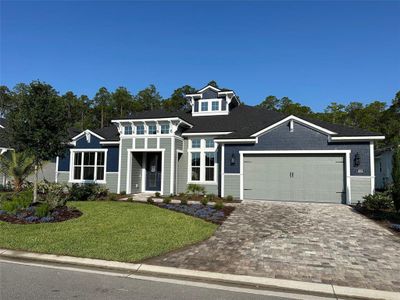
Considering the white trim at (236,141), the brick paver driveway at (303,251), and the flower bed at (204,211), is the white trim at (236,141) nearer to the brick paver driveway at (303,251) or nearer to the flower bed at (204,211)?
the flower bed at (204,211)

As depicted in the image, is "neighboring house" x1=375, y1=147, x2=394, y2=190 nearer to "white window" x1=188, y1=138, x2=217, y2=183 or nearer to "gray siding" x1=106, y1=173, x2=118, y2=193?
"white window" x1=188, y1=138, x2=217, y2=183

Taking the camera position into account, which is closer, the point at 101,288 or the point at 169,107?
the point at 101,288

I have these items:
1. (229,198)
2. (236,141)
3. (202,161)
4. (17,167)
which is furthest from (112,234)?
(17,167)

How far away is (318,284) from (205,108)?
1732cm

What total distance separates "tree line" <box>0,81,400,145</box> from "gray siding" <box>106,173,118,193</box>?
26.5 metres

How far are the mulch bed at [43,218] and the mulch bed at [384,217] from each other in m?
10.7

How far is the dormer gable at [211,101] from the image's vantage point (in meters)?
20.8

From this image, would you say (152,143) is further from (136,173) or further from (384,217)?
(384,217)

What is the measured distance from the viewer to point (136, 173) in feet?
59.2

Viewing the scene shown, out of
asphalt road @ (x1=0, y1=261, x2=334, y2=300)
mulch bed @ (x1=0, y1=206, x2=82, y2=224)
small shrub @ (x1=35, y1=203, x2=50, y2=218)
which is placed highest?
small shrub @ (x1=35, y1=203, x2=50, y2=218)

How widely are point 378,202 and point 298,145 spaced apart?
435 centimetres

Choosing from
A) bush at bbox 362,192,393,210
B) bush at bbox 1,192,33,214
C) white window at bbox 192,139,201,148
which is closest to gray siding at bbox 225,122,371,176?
bush at bbox 362,192,393,210

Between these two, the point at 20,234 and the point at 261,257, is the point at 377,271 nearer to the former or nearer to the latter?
the point at 261,257

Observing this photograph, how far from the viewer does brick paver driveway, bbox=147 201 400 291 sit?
5473 mm
